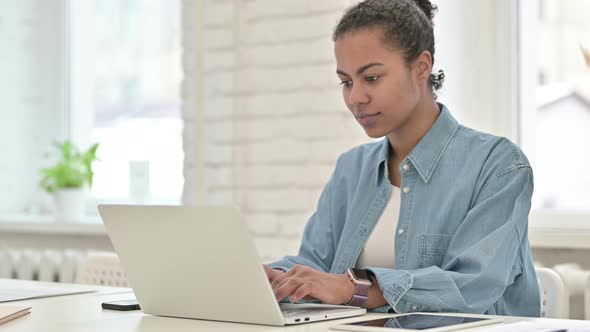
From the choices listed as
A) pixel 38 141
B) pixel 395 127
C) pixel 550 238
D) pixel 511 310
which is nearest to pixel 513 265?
pixel 511 310

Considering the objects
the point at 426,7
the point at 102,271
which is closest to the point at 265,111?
the point at 102,271

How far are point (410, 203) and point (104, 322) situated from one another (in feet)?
2.39

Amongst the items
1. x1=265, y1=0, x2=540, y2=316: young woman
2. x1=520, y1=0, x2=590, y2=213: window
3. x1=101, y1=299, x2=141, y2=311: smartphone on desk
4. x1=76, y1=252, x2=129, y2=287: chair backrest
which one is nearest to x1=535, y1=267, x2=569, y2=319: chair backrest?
x1=265, y1=0, x2=540, y2=316: young woman

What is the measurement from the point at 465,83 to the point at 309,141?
533 millimetres

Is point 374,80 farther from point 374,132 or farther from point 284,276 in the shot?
point 284,276

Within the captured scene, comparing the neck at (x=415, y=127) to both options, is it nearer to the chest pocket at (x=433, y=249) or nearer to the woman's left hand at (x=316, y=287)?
the chest pocket at (x=433, y=249)

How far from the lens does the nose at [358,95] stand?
213 cm

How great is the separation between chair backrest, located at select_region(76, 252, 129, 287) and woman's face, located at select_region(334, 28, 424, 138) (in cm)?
105

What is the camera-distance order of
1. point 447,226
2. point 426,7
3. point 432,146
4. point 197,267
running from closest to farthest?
point 197,267
point 447,226
point 432,146
point 426,7

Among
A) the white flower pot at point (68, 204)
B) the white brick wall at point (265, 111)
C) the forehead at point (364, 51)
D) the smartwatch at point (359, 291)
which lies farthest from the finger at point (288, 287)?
the white flower pot at point (68, 204)

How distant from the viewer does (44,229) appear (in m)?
4.19

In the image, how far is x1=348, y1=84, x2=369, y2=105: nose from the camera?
84.0 inches

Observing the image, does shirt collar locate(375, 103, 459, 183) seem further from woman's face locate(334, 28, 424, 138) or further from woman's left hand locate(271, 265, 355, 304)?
woman's left hand locate(271, 265, 355, 304)

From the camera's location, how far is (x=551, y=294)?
229cm
